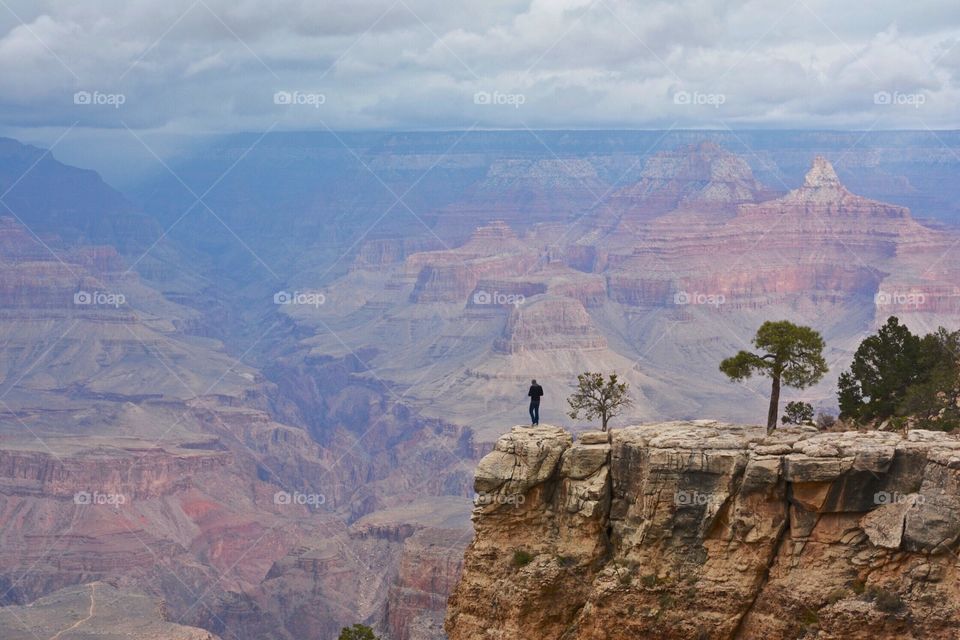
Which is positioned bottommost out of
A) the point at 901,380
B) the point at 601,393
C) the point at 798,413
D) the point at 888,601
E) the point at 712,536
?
the point at 888,601

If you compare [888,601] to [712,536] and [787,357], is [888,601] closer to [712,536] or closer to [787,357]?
[712,536]

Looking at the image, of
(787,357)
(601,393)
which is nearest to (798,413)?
(787,357)

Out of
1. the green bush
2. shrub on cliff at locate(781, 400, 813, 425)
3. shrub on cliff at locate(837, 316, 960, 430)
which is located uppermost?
shrub on cliff at locate(837, 316, 960, 430)

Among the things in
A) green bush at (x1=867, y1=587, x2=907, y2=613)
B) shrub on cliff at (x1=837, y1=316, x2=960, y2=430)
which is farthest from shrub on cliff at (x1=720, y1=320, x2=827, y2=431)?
green bush at (x1=867, y1=587, x2=907, y2=613)

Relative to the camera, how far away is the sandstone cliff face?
29094 millimetres

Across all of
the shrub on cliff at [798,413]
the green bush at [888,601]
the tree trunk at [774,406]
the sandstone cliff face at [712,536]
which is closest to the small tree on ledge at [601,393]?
the tree trunk at [774,406]

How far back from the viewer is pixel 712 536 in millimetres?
30484

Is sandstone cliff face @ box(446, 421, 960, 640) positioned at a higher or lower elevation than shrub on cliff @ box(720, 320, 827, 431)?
A: lower

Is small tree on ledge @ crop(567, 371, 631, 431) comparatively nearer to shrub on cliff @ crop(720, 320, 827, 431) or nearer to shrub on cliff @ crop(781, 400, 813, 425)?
shrub on cliff @ crop(720, 320, 827, 431)

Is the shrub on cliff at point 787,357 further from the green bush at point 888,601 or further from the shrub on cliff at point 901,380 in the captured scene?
the green bush at point 888,601

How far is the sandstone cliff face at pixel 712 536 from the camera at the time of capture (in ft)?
95.5

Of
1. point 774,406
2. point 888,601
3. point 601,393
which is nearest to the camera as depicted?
point 888,601

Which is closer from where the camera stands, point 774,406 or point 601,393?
point 774,406

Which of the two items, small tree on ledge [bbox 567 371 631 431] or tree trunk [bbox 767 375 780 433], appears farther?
small tree on ledge [bbox 567 371 631 431]
